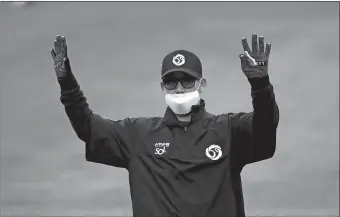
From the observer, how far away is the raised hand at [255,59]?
20.7 feet

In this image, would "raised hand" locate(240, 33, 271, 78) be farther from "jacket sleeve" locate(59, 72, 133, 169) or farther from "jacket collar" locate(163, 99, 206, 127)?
"jacket sleeve" locate(59, 72, 133, 169)

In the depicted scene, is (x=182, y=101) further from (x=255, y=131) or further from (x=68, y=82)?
(x=68, y=82)

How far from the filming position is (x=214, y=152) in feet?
21.7

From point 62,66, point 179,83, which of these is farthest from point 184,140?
point 62,66

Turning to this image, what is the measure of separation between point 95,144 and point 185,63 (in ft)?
3.29

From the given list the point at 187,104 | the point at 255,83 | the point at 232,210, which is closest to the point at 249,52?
the point at 255,83

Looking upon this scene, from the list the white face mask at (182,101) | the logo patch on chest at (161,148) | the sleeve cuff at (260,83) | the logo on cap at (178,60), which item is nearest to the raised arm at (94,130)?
the logo patch on chest at (161,148)

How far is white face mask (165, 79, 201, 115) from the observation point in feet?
22.1

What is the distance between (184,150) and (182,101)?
405 mm

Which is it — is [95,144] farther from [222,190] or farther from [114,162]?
[222,190]

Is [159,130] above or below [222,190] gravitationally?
above

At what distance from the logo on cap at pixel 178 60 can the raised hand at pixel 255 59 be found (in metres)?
0.64

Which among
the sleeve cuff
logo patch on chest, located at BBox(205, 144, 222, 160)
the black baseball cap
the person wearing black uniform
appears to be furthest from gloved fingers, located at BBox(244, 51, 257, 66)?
logo patch on chest, located at BBox(205, 144, 222, 160)

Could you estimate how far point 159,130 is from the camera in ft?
22.4
